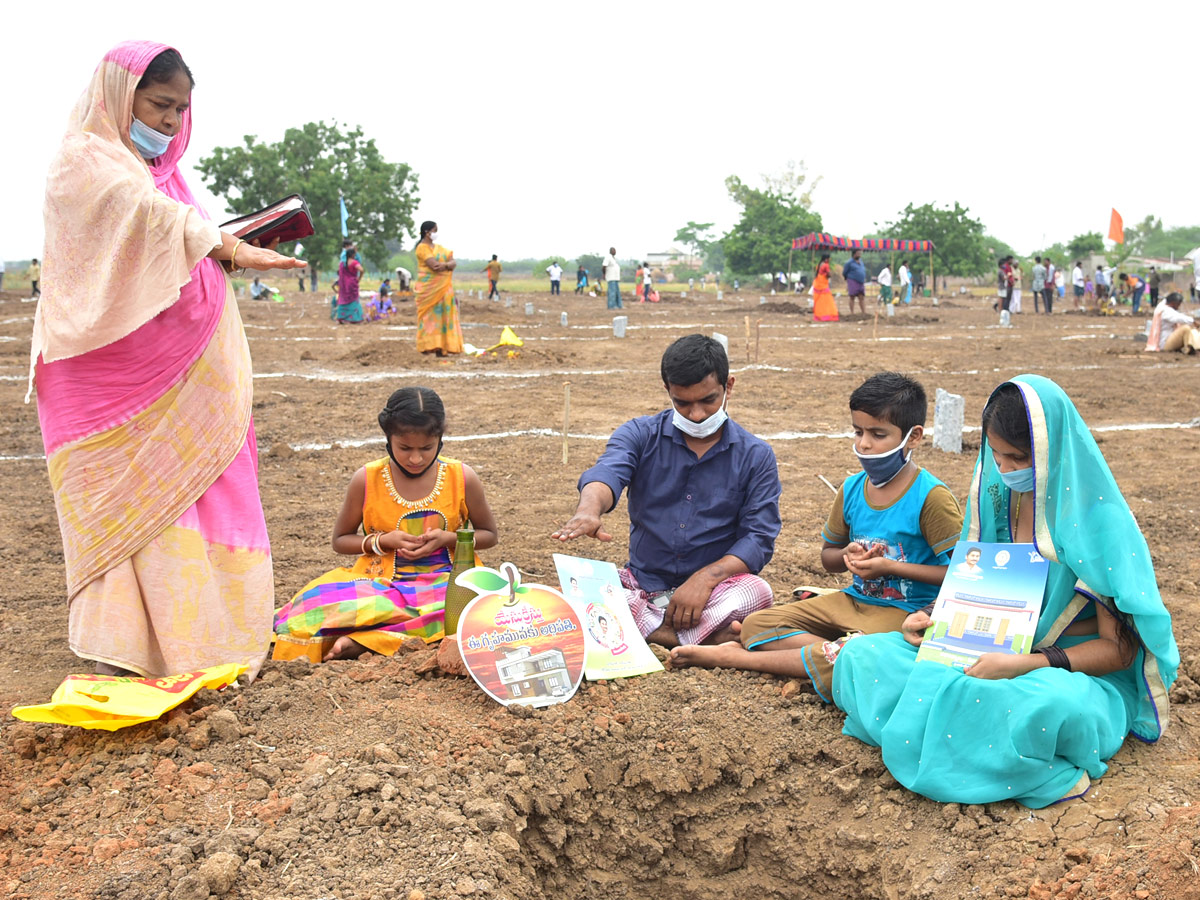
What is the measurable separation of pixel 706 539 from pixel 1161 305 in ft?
50.0

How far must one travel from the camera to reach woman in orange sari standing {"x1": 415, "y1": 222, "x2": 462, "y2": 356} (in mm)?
13828

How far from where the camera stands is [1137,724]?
9.69 ft

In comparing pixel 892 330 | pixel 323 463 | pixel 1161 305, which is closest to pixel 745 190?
pixel 892 330

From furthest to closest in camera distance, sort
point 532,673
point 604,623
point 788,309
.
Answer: point 788,309, point 604,623, point 532,673

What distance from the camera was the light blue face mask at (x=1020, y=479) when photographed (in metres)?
2.91

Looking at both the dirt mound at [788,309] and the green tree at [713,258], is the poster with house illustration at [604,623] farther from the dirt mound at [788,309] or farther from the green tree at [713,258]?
the green tree at [713,258]

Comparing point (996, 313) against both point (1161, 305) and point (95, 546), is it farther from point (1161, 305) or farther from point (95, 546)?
point (95, 546)

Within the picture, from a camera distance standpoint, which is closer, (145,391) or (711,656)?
(145,391)

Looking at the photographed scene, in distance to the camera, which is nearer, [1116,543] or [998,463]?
[1116,543]

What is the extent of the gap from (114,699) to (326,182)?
141 ft

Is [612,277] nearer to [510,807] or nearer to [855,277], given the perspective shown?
[855,277]

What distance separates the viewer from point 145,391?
3217 mm

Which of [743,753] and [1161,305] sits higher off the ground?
[1161,305]

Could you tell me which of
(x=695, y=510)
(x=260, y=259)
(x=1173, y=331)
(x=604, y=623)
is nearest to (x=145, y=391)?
(x=260, y=259)
